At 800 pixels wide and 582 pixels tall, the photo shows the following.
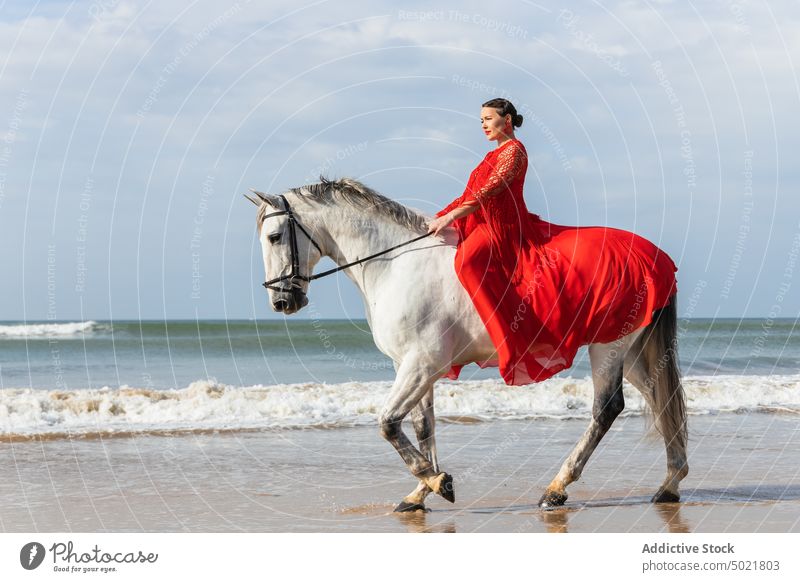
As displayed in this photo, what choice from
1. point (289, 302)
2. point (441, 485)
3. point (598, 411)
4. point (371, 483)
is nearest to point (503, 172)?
point (289, 302)

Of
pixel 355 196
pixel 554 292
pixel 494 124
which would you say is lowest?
pixel 554 292

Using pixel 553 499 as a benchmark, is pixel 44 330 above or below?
above

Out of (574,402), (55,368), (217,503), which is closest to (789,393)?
(574,402)

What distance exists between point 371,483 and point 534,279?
2.94m

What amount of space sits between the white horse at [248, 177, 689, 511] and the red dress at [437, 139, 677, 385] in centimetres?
17

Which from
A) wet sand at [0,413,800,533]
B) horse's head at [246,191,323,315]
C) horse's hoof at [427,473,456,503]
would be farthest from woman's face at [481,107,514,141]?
wet sand at [0,413,800,533]

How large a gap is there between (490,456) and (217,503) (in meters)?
3.53

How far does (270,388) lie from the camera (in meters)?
18.1

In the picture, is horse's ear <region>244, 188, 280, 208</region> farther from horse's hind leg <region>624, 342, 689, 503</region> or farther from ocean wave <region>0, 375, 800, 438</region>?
ocean wave <region>0, 375, 800, 438</region>

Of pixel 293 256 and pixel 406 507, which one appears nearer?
pixel 293 256

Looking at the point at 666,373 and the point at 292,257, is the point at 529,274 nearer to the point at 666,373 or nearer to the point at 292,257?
the point at 666,373

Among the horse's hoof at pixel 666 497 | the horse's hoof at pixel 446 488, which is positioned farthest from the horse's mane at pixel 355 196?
the horse's hoof at pixel 666 497

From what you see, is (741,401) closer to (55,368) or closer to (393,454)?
(393,454)
